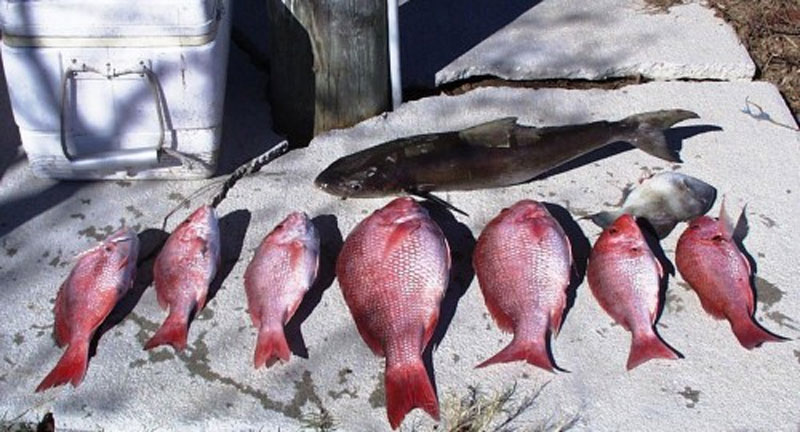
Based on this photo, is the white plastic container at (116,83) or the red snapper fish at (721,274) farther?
the white plastic container at (116,83)

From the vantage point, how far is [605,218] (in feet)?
12.2

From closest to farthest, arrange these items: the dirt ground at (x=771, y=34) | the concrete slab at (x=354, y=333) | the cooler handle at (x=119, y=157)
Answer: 1. the concrete slab at (x=354, y=333)
2. the cooler handle at (x=119, y=157)
3. the dirt ground at (x=771, y=34)

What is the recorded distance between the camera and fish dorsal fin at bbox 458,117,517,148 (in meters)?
3.93

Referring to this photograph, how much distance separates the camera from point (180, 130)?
3.74 metres

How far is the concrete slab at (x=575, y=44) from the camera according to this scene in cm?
457

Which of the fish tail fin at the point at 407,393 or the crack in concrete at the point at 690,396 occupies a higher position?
the fish tail fin at the point at 407,393

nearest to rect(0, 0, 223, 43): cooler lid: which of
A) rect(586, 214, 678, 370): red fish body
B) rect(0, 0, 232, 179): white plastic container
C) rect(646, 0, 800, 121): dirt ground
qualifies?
Result: rect(0, 0, 232, 179): white plastic container

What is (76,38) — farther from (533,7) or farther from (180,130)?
(533,7)

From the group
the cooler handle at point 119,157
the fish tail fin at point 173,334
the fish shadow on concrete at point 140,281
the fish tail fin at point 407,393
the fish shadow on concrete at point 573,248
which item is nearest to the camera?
the fish tail fin at point 407,393

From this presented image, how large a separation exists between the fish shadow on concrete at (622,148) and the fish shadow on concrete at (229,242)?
1102 mm

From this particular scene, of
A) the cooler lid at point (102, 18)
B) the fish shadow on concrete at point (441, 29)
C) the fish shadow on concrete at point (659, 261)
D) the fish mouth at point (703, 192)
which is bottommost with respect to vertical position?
the fish shadow on concrete at point (659, 261)

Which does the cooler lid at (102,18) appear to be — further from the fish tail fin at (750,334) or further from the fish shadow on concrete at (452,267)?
the fish tail fin at (750,334)

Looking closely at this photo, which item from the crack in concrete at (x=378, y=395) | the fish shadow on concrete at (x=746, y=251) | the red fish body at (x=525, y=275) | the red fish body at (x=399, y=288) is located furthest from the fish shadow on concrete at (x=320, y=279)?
the fish shadow on concrete at (x=746, y=251)

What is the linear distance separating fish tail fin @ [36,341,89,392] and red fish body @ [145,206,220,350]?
0.19 m
